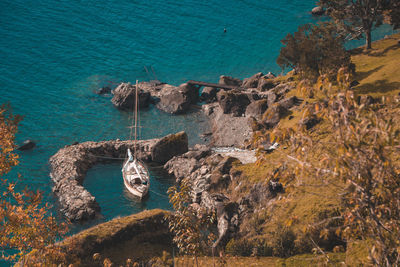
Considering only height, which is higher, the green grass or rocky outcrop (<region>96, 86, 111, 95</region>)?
the green grass

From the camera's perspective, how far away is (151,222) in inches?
1252

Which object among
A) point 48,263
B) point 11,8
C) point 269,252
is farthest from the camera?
point 11,8

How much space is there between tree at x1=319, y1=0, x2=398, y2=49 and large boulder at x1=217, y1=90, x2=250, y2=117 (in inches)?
768

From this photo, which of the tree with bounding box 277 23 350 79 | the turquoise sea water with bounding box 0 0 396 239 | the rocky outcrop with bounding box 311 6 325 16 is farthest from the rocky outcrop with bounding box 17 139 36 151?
the rocky outcrop with bounding box 311 6 325 16

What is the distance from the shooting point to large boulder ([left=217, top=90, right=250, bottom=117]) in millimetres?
63156

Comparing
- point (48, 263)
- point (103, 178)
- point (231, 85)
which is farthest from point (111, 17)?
point (48, 263)

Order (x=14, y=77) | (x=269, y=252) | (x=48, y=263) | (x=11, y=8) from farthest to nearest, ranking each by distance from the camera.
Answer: (x=11, y=8)
(x=14, y=77)
(x=269, y=252)
(x=48, y=263)

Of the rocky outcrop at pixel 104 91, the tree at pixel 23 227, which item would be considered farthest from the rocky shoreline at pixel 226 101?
the tree at pixel 23 227

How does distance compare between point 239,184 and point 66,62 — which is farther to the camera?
point 66,62

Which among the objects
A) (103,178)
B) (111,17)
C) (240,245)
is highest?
(111,17)

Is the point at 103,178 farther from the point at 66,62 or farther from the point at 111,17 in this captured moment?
the point at 111,17

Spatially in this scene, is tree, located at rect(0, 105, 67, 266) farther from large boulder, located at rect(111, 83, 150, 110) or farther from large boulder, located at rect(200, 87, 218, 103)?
large boulder, located at rect(200, 87, 218, 103)

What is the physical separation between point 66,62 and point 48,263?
270 feet

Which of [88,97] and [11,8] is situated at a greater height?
[11,8]
